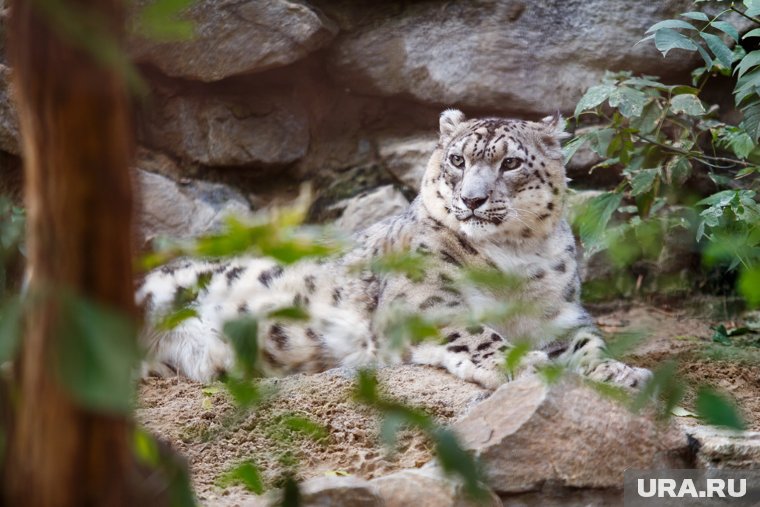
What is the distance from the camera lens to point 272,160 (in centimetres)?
734

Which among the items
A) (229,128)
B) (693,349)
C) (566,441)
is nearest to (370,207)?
(229,128)

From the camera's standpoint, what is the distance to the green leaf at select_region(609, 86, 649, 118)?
541 centimetres

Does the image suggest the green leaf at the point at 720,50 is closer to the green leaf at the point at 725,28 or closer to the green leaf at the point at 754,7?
the green leaf at the point at 725,28

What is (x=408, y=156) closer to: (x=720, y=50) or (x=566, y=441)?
(x=720, y=50)

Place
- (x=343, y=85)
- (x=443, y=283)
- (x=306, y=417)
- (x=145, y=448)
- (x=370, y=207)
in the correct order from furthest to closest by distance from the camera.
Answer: (x=343, y=85) < (x=370, y=207) < (x=443, y=283) < (x=306, y=417) < (x=145, y=448)

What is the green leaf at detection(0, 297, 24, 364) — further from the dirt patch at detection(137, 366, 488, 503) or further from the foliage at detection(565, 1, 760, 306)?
the foliage at detection(565, 1, 760, 306)

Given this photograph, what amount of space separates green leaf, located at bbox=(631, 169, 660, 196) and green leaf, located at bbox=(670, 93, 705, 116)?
40 cm

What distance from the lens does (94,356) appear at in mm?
1088

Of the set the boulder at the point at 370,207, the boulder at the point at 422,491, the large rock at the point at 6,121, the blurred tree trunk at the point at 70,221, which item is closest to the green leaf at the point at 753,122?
the boulder at the point at 370,207

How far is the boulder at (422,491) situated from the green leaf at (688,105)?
11.8 ft

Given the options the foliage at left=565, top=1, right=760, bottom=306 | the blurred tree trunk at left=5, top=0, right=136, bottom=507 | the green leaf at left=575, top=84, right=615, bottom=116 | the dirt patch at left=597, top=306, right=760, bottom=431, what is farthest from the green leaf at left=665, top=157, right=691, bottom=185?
the blurred tree trunk at left=5, top=0, right=136, bottom=507

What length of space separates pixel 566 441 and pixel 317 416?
1.25m

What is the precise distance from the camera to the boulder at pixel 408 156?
23.5 ft

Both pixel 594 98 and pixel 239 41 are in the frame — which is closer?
pixel 594 98
